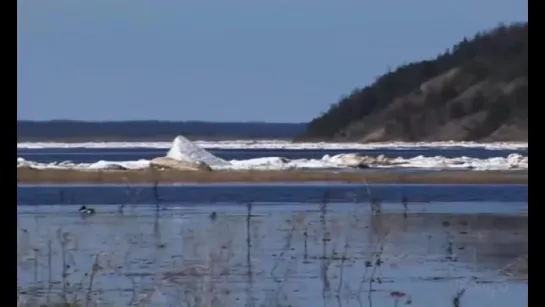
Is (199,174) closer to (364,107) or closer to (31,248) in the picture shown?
(31,248)

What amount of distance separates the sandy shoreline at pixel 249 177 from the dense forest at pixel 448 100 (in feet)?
65.1

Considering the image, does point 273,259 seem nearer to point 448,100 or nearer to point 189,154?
point 189,154

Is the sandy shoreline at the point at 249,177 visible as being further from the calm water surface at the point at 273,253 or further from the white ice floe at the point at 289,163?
the calm water surface at the point at 273,253

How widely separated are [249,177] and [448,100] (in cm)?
2871

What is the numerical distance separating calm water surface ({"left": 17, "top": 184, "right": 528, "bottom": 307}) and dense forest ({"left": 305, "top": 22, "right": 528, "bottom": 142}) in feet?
104

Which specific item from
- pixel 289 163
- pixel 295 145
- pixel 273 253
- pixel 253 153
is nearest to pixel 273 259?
pixel 273 253

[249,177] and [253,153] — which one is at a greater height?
[253,153]

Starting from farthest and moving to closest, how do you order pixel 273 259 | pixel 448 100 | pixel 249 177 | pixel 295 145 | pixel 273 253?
pixel 448 100
pixel 295 145
pixel 249 177
pixel 273 253
pixel 273 259

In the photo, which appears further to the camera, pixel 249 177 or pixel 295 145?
pixel 295 145

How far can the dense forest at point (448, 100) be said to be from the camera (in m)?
52.3

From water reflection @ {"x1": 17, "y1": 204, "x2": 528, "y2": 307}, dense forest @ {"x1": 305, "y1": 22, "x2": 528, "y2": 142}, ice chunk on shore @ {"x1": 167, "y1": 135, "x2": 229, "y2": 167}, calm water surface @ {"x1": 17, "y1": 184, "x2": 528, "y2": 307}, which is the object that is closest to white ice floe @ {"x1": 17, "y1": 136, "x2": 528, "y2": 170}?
ice chunk on shore @ {"x1": 167, "y1": 135, "x2": 229, "y2": 167}

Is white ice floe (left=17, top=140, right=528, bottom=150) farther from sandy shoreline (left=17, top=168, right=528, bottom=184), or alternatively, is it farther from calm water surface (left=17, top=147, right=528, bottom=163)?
sandy shoreline (left=17, top=168, right=528, bottom=184)

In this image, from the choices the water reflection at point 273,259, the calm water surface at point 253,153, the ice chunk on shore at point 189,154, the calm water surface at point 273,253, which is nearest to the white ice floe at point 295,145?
the calm water surface at point 253,153

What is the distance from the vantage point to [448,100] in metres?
55.9
